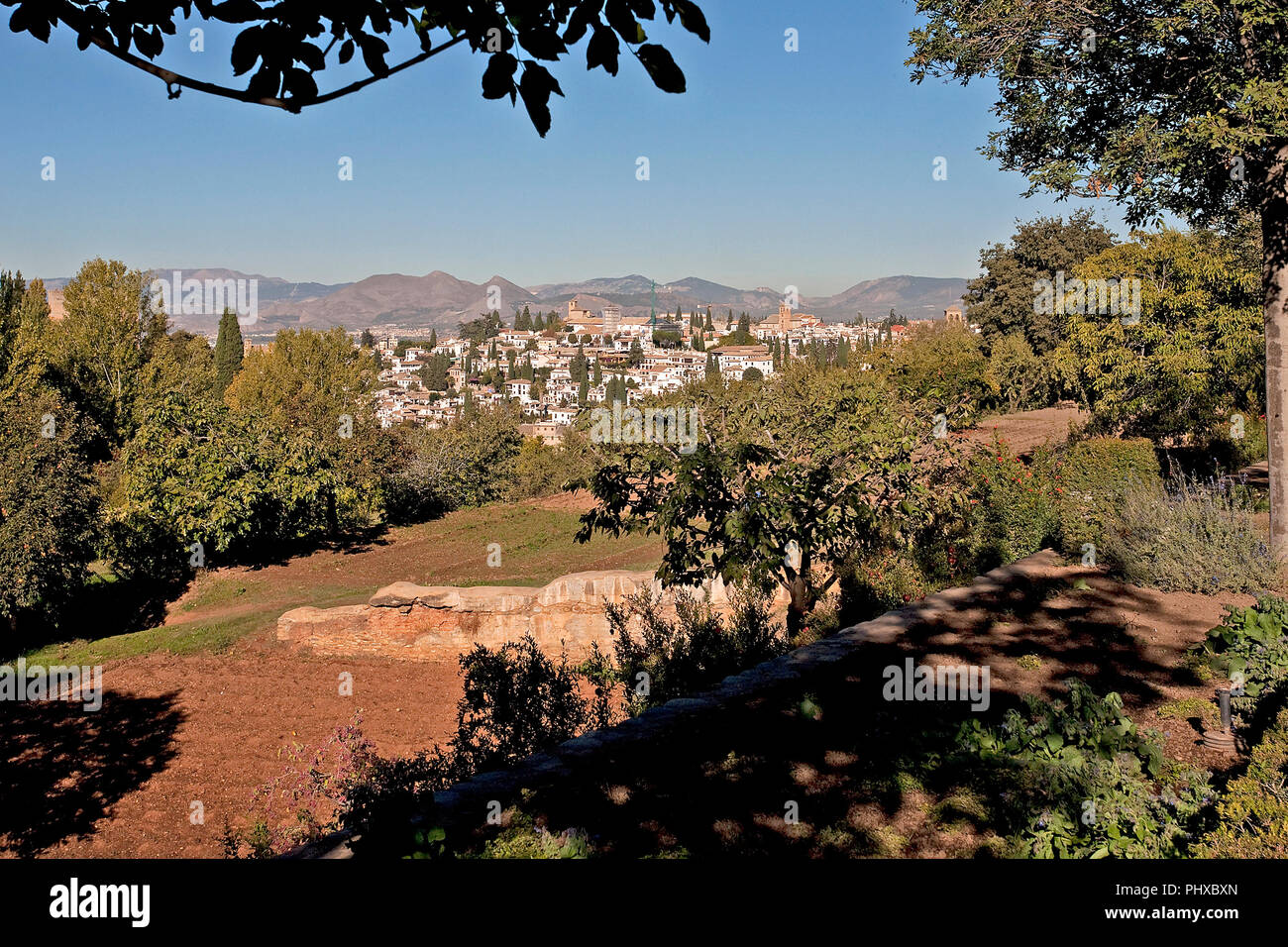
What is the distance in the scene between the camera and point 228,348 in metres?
60.1

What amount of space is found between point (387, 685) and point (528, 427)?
330 feet

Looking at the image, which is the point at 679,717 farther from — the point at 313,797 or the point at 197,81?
the point at 197,81

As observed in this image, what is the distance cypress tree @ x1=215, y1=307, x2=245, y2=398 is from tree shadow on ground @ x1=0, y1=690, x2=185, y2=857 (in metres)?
53.3

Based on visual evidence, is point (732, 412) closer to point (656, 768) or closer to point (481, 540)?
point (656, 768)

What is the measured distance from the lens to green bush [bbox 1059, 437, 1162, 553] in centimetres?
935

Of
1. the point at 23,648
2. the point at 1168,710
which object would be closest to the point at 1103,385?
the point at 1168,710

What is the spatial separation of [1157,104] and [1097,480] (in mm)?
4576

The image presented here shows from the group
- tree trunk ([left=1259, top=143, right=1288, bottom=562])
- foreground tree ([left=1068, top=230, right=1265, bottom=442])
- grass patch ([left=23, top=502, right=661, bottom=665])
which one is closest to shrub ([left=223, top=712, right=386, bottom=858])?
grass patch ([left=23, top=502, right=661, bottom=665])

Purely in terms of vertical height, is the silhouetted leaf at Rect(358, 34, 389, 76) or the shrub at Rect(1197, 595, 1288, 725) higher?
the silhouetted leaf at Rect(358, 34, 389, 76)

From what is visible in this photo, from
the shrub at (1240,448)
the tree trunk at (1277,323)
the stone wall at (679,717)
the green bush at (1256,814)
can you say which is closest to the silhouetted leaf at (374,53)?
the stone wall at (679,717)

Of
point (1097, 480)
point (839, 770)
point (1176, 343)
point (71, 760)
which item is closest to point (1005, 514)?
point (1097, 480)

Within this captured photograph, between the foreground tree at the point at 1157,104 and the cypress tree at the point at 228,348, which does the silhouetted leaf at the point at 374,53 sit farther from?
the cypress tree at the point at 228,348

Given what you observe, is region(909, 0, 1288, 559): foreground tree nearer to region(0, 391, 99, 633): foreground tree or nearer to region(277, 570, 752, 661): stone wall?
region(277, 570, 752, 661): stone wall

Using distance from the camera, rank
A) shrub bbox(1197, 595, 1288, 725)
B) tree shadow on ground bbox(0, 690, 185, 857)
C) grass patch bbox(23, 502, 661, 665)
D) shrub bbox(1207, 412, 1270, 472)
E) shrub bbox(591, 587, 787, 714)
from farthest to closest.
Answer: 1. shrub bbox(1207, 412, 1270, 472)
2. grass patch bbox(23, 502, 661, 665)
3. tree shadow on ground bbox(0, 690, 185, 857)
4. shrub bbox(591, 587, 787, 714)
5. shrub bbox(1197, 595, 1288, 725)
